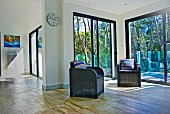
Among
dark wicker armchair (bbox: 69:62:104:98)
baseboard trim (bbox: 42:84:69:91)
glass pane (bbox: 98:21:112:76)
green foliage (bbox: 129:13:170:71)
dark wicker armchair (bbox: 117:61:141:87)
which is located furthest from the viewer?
glass pane (bbox: 98:21:112:76)

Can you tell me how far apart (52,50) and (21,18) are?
566cm

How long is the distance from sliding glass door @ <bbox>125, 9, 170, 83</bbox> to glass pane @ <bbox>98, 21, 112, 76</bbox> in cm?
75

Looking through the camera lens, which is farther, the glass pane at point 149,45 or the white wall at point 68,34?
the glass pane at point 149,45

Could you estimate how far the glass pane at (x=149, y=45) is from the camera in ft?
17.4

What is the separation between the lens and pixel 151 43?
5562mm

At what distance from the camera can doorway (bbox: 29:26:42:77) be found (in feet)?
26.2

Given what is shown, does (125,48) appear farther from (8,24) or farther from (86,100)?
(8,24)

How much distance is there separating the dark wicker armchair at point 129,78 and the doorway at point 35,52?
4.28 m

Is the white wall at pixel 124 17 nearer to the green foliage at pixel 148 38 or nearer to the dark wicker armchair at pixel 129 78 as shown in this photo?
the green foliage at pixel 148 38

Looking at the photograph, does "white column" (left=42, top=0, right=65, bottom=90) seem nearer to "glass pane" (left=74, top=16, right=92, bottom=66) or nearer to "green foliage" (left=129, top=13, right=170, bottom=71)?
"glass pane" (left=74, top=16, right=92, bottom=66)

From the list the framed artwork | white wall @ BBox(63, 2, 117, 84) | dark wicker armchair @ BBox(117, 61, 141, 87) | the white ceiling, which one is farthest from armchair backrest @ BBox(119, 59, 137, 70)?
the framed artwork

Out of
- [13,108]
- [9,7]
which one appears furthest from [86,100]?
[9,7]

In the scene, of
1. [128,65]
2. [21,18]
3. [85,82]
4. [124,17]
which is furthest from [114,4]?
[21,18]

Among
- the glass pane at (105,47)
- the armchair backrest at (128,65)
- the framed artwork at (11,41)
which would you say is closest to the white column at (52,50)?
the glass pane at (105,47)
